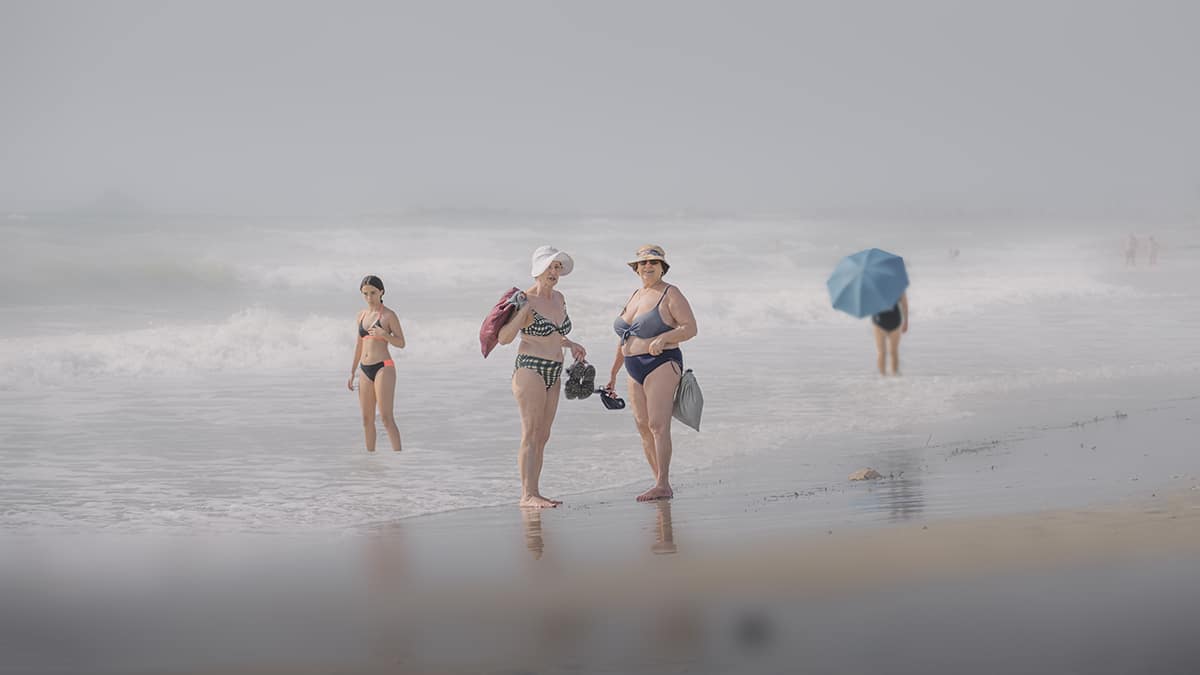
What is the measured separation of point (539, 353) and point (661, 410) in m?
0.90

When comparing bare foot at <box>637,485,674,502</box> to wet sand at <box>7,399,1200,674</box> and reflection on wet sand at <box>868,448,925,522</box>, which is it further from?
reflection on wet sand at <box>868,448,925,522</box>

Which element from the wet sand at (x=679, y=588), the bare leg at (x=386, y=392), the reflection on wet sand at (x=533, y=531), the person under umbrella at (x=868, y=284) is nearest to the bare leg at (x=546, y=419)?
the reflection on wet sand at (x=533, y=531)

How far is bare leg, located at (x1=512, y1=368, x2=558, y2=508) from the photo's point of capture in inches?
352

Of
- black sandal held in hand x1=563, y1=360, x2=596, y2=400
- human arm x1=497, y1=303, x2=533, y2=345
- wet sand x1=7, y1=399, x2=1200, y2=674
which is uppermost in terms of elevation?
human arm x1=497, y1=303, x2=533, y2=345

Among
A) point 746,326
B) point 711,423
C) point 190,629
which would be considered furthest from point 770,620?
point 746,326

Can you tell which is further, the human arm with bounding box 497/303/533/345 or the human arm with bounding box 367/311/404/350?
the human arm with bounding box 367/311/404/350

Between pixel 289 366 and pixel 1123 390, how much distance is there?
502 inches

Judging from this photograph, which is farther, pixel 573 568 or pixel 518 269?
pixel 518 269

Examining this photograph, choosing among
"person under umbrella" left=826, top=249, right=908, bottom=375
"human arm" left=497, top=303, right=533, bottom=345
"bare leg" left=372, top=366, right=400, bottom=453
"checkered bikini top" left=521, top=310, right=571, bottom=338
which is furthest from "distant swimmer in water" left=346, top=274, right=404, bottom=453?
"person under umbrella" left=826, top=249, right=908, bottom=375

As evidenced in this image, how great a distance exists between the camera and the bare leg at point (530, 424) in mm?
8953

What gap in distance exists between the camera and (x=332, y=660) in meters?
4.98

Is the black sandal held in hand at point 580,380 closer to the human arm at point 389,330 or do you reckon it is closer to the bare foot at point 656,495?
the bare foot at point 656,495

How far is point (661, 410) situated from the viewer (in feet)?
29.9

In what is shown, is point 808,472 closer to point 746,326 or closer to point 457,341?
point 457,341
